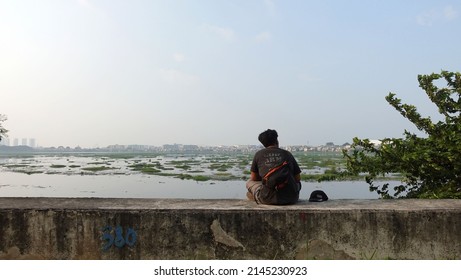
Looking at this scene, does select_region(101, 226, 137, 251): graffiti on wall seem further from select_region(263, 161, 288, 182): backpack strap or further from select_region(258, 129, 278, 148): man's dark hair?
select_region(258, 129, 278, 148): man's dark hair

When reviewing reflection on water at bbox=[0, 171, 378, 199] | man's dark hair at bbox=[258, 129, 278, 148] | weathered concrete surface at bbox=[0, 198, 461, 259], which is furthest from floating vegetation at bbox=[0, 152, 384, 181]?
weathered concrete surface at bbox=[0, 198, 461, 259]

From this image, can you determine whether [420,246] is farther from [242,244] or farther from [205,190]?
[205,190]

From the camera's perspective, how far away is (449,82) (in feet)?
16.7

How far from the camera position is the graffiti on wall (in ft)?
9.80

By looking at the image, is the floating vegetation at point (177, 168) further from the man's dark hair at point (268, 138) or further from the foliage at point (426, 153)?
the man's dark hair at point (268, 138)

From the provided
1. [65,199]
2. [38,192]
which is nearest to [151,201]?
[65,199]

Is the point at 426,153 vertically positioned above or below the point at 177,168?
above

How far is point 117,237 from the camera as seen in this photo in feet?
9.80

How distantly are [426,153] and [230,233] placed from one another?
109 inches

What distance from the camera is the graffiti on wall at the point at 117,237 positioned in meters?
2.99

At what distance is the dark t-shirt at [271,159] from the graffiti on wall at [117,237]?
50.4 inches

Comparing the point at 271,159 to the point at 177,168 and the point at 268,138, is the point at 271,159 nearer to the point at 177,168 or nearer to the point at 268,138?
the point at 268,138

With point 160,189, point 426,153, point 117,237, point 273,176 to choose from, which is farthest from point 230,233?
point 160,189

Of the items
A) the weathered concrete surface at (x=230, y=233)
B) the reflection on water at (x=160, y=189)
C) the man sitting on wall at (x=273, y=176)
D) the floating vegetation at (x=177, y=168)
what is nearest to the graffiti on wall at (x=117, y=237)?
the weathered concrete surface at (x=230, y=233)
